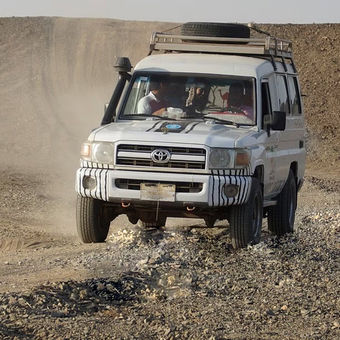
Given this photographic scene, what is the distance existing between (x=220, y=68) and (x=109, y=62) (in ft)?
98.8

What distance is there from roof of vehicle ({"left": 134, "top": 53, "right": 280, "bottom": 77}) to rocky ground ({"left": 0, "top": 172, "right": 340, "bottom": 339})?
72.6 inches

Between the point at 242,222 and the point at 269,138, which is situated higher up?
the point at 269,138

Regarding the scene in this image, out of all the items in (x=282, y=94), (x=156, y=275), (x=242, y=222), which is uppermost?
(x=282, y=94)

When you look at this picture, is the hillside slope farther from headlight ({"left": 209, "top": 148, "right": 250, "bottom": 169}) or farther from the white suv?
headlight ({"left": 209, "top": 148, "right": 250, "bottom": 169})

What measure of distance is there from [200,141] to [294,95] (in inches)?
145

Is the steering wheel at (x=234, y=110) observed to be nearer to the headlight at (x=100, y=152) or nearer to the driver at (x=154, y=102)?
the driver at (x=154, y=102)

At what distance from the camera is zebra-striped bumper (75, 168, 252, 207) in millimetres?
11500

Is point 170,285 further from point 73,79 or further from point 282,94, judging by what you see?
point 73,79

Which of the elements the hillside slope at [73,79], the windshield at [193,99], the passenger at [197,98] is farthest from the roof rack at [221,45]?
the hillside slope at [73,79]

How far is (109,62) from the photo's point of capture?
42.9m

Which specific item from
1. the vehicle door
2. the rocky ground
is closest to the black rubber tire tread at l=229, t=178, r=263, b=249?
the rocky ground

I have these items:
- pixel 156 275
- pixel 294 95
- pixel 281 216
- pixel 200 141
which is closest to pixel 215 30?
pixel 294 95

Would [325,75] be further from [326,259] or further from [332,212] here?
[326,259]

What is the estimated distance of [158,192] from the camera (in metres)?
11.5
